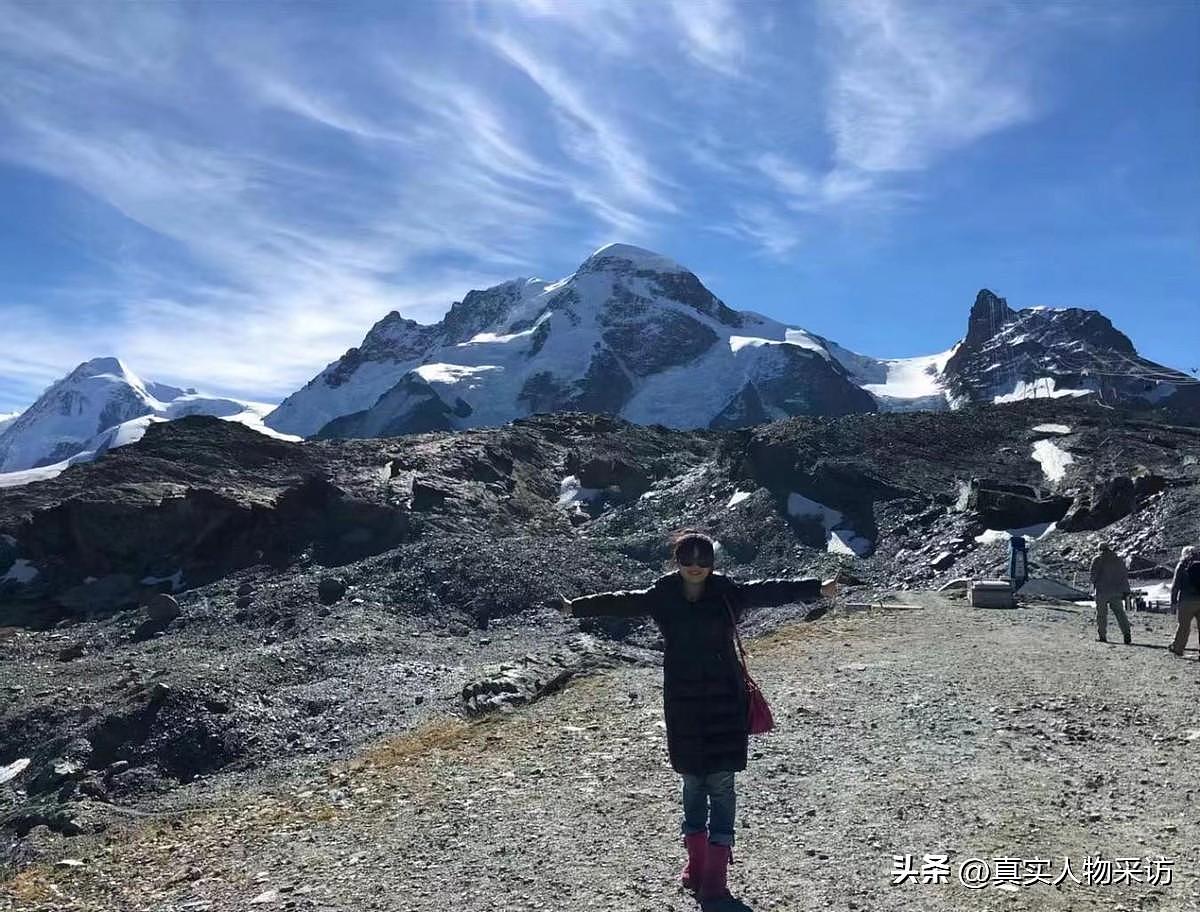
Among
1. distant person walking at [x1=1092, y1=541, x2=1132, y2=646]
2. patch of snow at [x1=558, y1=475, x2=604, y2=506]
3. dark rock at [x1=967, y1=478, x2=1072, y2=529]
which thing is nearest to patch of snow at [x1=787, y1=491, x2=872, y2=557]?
dark rock at [x1=967, y1=478, x2=1072, y2=529]

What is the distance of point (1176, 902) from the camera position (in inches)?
222

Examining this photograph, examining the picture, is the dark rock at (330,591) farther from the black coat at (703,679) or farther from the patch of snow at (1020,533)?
the black coat at (703,679)

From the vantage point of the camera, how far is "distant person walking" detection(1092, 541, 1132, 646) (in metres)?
15.6

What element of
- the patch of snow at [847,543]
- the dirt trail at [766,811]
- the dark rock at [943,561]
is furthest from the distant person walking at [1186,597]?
the patch of snow at [847,543]

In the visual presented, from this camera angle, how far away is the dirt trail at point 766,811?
6516 mm

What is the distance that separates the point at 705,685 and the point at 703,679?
0.04 metres

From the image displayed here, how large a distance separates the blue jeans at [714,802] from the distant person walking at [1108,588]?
12.2m

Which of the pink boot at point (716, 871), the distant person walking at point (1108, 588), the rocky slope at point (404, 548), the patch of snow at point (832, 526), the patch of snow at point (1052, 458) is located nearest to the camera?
the pink boot at point (716, 871)

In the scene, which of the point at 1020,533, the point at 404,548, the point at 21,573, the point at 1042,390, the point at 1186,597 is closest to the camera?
the point at 1186,597

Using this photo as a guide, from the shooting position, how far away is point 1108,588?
15.8 metres

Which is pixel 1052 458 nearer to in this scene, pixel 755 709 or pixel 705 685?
pixel 755 709

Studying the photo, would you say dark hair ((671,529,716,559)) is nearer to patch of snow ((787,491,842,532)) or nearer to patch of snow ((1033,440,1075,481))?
patch of snow ((787,491,842,532))

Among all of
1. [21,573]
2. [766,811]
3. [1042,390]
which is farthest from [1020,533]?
[1042,390]

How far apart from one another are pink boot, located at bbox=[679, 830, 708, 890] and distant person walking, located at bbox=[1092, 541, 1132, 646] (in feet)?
39.6
